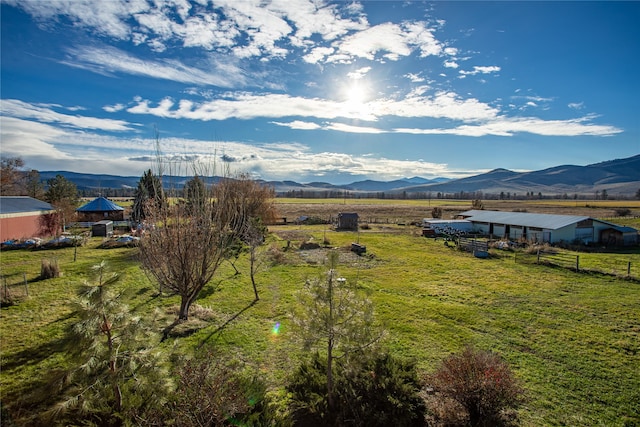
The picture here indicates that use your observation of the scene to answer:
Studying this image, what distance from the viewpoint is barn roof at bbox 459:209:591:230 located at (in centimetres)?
3500

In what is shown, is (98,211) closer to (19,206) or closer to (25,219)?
(19,206)

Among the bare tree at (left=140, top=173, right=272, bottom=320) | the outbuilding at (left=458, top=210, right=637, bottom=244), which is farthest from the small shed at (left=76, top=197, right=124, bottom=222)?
the outbuilding at (left=458, top=210, right=637, bottom=244)

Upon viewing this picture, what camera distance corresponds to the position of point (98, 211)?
4206 cm

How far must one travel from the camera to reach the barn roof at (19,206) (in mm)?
30734

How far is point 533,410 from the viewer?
308 inches

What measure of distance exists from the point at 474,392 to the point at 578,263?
73.4 feet

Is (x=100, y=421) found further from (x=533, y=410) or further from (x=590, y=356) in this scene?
(x=590, y=356)

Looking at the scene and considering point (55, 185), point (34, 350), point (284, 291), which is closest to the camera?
point (34, 350)

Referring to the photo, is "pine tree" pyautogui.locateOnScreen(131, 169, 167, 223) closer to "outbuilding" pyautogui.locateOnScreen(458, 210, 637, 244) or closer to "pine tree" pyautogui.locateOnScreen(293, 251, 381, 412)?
"pine tree" pyautogui.locateOnScreen(293, 251, 381, 412)

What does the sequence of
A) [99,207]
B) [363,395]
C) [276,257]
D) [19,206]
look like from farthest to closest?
[99,207] → [19,206] → [276,257] → [363,395]

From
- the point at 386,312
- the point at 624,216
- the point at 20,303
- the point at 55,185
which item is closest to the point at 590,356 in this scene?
the point at 386,312

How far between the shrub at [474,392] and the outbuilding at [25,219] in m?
38.1

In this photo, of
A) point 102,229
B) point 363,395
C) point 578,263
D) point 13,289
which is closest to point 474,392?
point 363,395

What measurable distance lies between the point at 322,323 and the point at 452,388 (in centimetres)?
317
